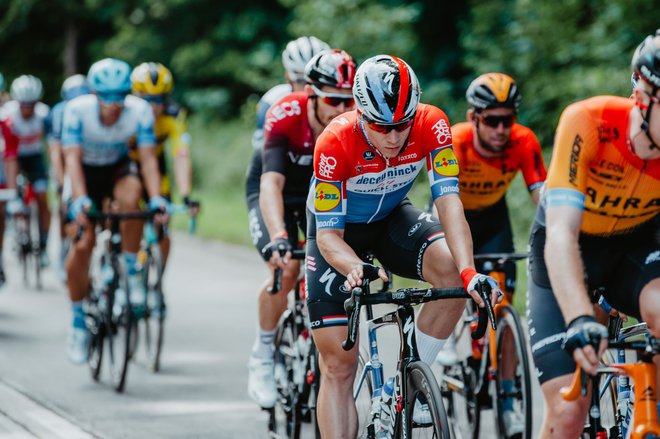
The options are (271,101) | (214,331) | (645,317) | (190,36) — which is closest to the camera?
(645,317)

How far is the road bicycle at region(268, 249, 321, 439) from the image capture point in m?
6.27

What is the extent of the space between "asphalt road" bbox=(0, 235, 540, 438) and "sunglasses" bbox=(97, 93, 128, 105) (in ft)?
6.69

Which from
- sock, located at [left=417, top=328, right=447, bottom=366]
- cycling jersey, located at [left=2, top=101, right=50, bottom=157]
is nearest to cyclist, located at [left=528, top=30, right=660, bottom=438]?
sock, located at [left=417, top=328, right=447, bottom=366]

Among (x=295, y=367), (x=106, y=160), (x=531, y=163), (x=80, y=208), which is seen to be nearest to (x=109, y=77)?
(x=106, y=160)

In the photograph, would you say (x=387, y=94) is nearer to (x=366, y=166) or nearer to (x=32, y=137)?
(x=366, y=166)

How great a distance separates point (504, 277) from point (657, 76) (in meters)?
2.99

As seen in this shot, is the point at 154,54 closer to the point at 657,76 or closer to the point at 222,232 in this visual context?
the point at 222,232

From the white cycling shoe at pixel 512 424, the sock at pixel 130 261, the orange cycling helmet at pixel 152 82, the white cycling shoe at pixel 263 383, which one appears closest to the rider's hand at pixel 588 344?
the white cycling shoe at pixel 512 424

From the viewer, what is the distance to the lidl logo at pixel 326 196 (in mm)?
4824

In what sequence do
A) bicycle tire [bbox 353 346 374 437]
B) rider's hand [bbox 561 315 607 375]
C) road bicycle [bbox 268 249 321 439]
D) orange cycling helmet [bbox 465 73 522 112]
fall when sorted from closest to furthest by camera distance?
rider's hand [bbox 561 315 607 375]
bicycle tire [bbox 353 346 374 437]
road bicycle [bbox 268 249 321 439]
orange cycling helmet [bbox 465 73 522 112]

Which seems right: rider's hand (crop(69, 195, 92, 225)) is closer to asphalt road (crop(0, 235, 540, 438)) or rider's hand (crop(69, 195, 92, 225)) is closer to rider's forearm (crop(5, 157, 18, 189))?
asphalt road (crop(0, 235, 540, 438))

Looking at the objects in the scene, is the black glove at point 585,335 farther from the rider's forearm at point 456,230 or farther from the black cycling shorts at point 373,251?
the black cycling shorts at point 373,251

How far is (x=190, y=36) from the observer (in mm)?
27469

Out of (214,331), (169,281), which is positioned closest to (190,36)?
(169,281)
